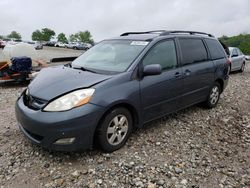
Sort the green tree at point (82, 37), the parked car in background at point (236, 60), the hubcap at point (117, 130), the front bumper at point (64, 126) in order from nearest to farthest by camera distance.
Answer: the front bumper at point (64, 126) < the hubcap at point (117, 130) < the parked car in background at point (236, 60) < the green tree at point (82, 37)

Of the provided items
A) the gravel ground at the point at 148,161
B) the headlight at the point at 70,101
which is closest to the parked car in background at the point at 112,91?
the headlight at the point at 70,101

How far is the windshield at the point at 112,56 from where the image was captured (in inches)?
154

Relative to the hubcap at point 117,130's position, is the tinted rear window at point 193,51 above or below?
above

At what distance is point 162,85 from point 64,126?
1817 mm

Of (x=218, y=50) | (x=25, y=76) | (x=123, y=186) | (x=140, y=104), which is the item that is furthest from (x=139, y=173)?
(x=25, y=76)

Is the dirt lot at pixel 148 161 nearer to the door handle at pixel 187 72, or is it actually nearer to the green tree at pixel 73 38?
the door handle at pixel 187 72

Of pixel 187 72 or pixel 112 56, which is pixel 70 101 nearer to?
pixel 112 56

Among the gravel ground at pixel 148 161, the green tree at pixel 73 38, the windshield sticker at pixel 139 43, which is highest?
the green tree at pixel 73 38

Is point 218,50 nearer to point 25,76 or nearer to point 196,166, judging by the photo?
point 196,166

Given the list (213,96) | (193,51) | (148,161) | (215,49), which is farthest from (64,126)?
(215,49)

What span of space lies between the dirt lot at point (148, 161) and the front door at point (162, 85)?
474 mm

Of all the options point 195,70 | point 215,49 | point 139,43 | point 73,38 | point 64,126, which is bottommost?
point 64,126

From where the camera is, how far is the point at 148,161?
350 centimetres

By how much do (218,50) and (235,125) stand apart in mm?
1913
